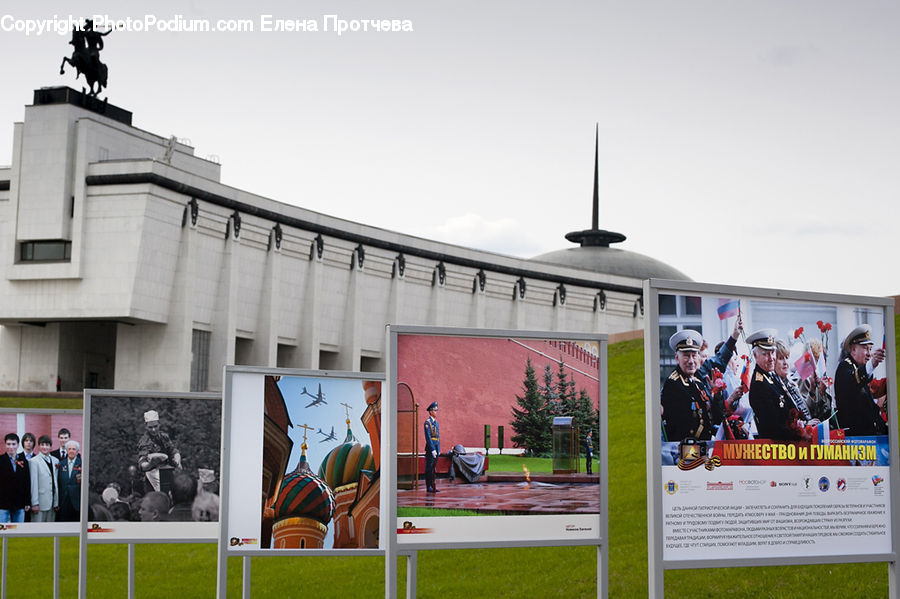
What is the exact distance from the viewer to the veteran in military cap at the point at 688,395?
8.31 metres

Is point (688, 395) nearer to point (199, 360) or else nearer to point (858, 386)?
point (858, 386)

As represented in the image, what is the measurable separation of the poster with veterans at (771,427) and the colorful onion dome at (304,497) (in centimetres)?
389

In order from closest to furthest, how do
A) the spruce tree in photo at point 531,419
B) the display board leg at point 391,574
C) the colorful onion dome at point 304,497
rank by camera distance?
1. the display board leg at point 391,574
2. the spruce tree in photo at point 531,419
3. the colorful onion dome at point 304,497

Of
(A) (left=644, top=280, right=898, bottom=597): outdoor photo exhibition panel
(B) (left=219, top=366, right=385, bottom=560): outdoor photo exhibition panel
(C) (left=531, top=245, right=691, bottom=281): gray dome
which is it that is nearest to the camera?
(A) (left=644, top=280, right=898, bottom=597): outdoor photo exhibition panel

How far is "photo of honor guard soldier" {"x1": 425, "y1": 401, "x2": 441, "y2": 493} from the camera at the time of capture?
30.0 feet

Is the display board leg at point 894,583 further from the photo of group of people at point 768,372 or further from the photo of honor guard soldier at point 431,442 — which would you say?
the photo of honor guard soldier at point 431,442

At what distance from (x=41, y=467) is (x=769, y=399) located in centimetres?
937

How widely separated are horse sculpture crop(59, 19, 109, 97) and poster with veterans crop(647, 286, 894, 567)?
4793 cm

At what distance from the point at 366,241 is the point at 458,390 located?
2076 inches

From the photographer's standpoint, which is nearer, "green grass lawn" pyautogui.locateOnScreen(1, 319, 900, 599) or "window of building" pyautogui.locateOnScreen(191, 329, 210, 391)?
"green grass lawn" pyautogui.locateOnScreen(1, 319, 900, 599)

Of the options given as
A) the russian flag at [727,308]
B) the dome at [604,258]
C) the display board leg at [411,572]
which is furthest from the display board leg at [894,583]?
the dome at [604,258]

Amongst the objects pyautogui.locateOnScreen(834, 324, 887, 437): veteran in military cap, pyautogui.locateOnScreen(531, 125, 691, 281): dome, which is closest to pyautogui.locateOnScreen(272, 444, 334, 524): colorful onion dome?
pyautogui.locateOnScreen(834, 324, 887, 437): veteran in military cap

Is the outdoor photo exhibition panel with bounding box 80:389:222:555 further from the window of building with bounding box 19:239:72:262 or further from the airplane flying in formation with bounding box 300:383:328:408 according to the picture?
the window of building with bounding box 19:239:72:262

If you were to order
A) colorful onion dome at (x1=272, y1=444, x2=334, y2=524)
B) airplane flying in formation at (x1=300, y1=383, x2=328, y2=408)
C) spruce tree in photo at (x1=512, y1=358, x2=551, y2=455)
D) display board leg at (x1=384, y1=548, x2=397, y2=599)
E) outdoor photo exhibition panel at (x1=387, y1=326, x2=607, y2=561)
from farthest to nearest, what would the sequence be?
1. airplane flying in formation at (x1=300, y1=383, x2=328, y2=408)
2. colorful onion dome at (x1=272, y1=444, x2=334, y2=524)
3. spruce tree in photo at (x1=512, y1=358, x2=551, y2=455)
4. outdoor photo exhibition panel at (x1=387, y1=326, x2=607, y2=561)
5. display board leg at (x1=384, y1=548, x2=397, y2=599)
